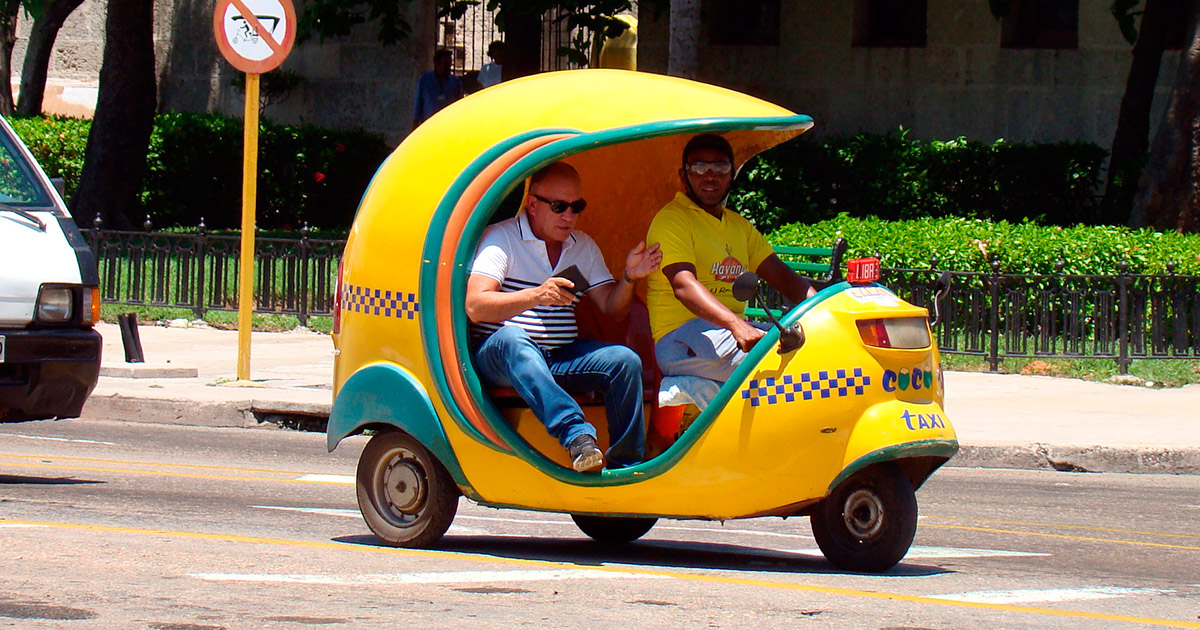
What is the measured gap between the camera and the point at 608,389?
6.59m

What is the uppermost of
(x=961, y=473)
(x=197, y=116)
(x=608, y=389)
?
(x=197, y=116)

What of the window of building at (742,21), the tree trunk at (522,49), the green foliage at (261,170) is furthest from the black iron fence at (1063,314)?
the green foliage at (261,170)

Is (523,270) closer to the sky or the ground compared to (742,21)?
closer to the ground

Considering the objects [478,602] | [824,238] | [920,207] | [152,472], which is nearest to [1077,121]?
[920,207]

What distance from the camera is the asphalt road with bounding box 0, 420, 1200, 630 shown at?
554cm

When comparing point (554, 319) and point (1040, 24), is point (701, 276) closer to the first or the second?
point (554, 319)

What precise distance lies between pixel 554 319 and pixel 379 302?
75cm

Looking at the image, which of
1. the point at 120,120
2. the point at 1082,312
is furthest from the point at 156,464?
the point at 120,120

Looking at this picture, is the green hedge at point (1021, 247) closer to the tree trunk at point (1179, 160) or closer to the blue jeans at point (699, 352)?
the tree trunk at point (1179, 160)

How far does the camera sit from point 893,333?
254 inches

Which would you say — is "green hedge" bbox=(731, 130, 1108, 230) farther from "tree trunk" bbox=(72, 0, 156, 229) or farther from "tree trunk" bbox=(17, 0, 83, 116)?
"tree trunk" bbox=(17, 0, 83, 116)

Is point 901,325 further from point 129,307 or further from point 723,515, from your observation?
point 129,307

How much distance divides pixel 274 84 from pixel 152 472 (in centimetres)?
1688

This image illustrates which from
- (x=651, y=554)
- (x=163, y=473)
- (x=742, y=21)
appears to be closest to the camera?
(x=651, y=554)
